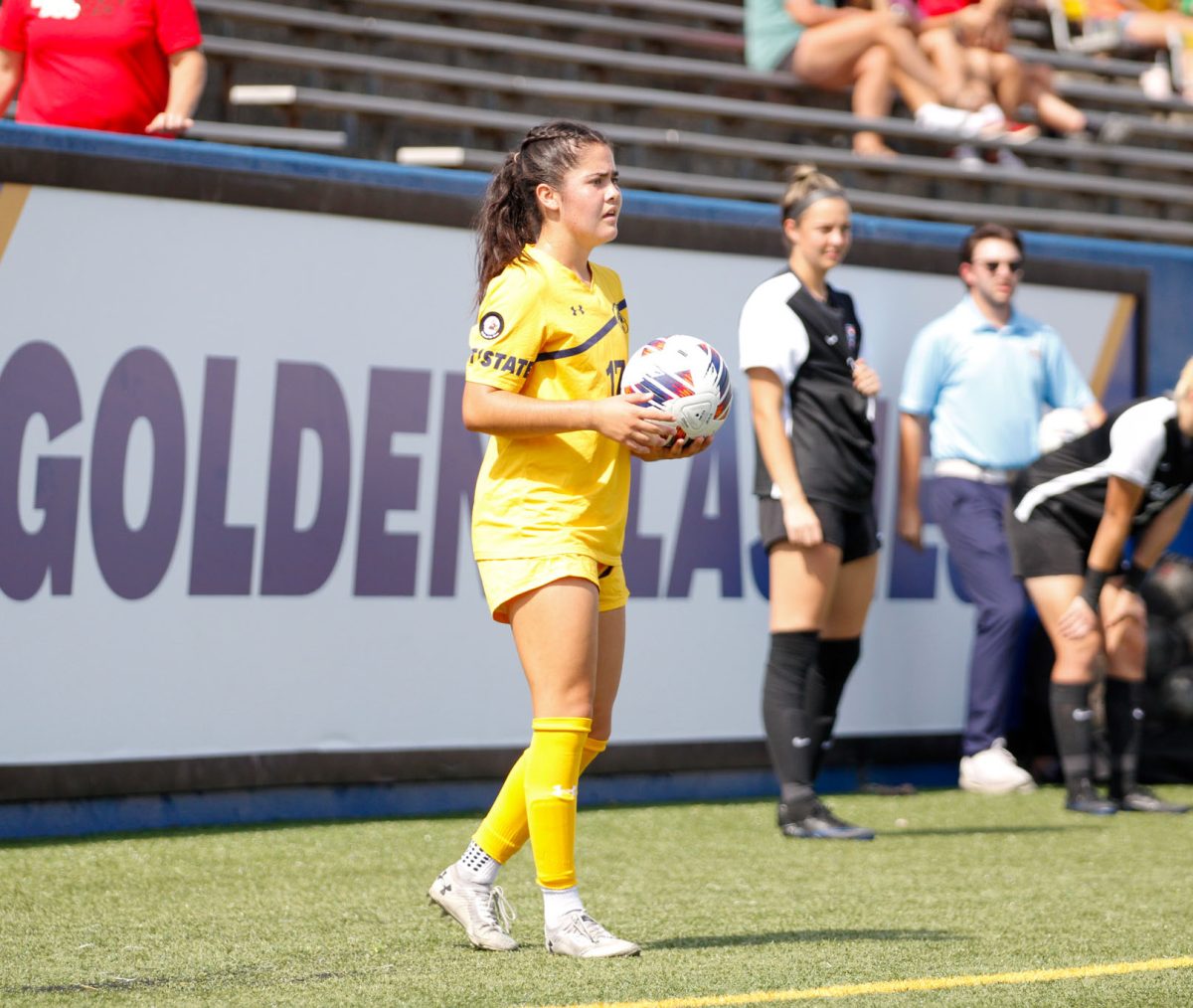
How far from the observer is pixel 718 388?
4.05 metres

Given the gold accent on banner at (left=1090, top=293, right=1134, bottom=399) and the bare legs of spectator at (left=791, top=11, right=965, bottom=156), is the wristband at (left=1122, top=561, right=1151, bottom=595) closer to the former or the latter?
the gold accent on banner at (left=1090, top=293, right=1134, bottom=399)

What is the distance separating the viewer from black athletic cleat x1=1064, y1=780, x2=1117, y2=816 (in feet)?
22.1

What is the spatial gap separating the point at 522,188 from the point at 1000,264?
350 centimetres

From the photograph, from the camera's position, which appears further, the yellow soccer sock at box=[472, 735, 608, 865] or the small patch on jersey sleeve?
the yellow soccer sock at box=[472, 735, 608, 865]

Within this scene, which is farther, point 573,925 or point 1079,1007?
point 573,925

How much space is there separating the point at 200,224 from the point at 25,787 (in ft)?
6.01

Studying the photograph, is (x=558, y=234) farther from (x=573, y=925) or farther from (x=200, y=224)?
(x=200, y=224)

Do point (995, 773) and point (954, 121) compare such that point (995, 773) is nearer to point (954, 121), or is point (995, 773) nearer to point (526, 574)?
point (526, 574)

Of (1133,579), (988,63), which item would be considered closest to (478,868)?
(1133,579)

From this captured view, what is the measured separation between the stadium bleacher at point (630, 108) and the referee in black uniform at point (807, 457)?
2.70m

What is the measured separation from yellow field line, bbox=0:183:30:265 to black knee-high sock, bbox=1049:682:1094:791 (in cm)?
390

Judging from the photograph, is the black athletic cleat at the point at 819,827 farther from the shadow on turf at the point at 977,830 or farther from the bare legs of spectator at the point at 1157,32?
the bare legs of spectator at the point at 1157,32

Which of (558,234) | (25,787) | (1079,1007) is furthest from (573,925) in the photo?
(25,787)

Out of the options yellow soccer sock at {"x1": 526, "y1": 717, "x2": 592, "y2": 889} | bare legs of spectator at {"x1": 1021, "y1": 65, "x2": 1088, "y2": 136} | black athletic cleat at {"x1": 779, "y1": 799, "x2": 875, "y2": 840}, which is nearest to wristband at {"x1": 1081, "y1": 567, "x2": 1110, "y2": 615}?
black athletic cleat at {"x1": 779, "y1": 799, "x2": 875, "y2": 840}
